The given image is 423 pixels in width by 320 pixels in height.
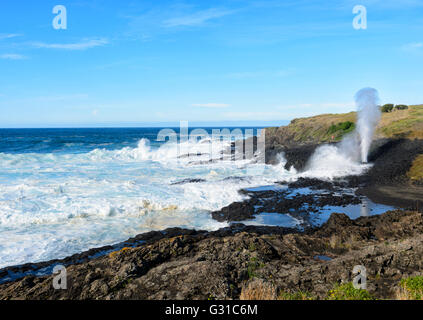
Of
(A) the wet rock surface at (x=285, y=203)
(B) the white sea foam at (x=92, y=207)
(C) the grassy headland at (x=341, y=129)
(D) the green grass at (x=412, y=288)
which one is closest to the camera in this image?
(D) the green grass at (x=412, y=288)

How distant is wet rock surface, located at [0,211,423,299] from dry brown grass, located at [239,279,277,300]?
31cm

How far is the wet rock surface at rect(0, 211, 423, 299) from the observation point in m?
6.17

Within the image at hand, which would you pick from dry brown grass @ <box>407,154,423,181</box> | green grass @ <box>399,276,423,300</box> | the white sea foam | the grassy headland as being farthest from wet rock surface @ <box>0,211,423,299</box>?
the grassy headland

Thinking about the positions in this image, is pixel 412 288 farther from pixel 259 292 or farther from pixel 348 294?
pixel 259 292

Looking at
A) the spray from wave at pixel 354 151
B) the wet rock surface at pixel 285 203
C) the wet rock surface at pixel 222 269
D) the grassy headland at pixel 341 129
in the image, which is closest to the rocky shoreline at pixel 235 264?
the wet rock surface at pixel 222 269

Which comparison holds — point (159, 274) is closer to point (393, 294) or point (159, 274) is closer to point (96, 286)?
point (96, 286)

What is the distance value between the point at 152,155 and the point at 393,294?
4281 cm

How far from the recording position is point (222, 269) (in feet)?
22.5

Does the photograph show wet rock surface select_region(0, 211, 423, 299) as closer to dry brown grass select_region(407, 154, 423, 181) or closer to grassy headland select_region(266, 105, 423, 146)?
dry brown grass select_region(407, 154, 423, 181)

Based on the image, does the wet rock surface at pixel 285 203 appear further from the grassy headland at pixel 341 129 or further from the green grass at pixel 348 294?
the grassy headland at pixel 341 129

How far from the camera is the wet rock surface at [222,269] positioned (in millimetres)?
6168

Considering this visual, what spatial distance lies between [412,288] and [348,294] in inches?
45.6

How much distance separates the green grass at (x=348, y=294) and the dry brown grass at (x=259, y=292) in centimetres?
105
